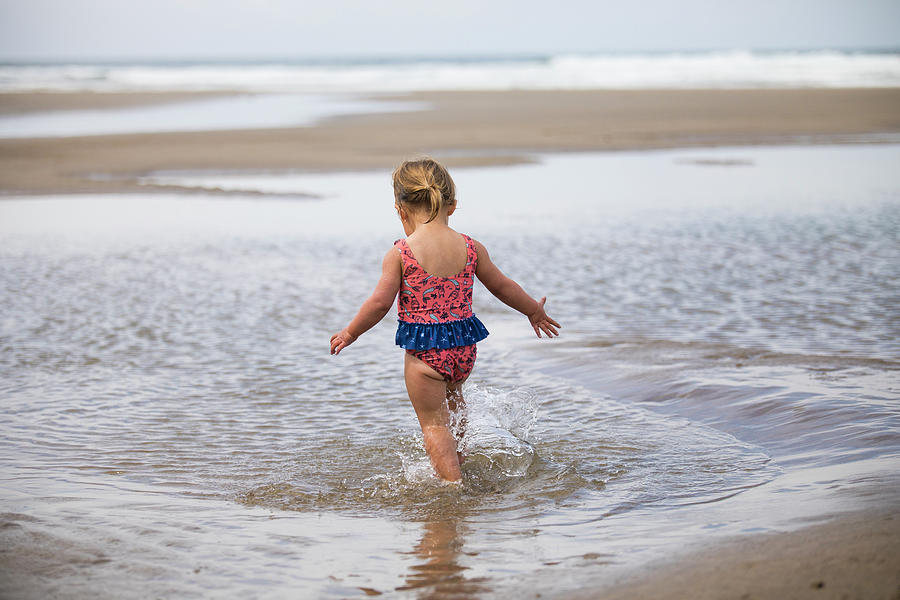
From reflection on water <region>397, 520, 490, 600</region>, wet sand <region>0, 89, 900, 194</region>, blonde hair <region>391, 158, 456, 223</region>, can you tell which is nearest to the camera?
reflection on water <region>397, 520, 490, 600</region>

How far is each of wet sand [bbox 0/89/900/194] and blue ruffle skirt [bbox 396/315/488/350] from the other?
→ 12.2m

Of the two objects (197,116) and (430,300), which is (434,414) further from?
(197,116)

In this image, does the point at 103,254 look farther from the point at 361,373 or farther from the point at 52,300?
the point at 361,373

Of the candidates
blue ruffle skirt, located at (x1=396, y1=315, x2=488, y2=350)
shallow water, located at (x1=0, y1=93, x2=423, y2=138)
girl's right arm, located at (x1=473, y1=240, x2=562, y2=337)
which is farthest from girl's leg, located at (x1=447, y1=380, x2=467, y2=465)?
shallow water, located at (x1=0, y1=93, x2=423, y2=138)

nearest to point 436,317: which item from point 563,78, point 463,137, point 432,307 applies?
point 432,307

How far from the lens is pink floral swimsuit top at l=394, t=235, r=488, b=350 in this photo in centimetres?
399

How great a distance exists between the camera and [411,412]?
5211 mm

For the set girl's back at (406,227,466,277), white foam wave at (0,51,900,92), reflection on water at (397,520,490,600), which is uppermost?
white foam wave at (0,51,900,92)

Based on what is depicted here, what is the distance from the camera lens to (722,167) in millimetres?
16250

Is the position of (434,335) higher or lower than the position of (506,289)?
lower

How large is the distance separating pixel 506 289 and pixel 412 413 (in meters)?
1.32

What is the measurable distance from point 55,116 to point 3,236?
827 inches

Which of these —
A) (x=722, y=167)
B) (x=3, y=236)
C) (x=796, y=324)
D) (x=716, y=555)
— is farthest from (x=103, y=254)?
(x=722, y=167)

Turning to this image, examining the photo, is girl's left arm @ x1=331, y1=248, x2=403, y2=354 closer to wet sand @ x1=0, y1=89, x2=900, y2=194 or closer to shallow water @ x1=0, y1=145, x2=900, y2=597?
shallow water @ x1=0, y1=145, x2=900, y2=597
